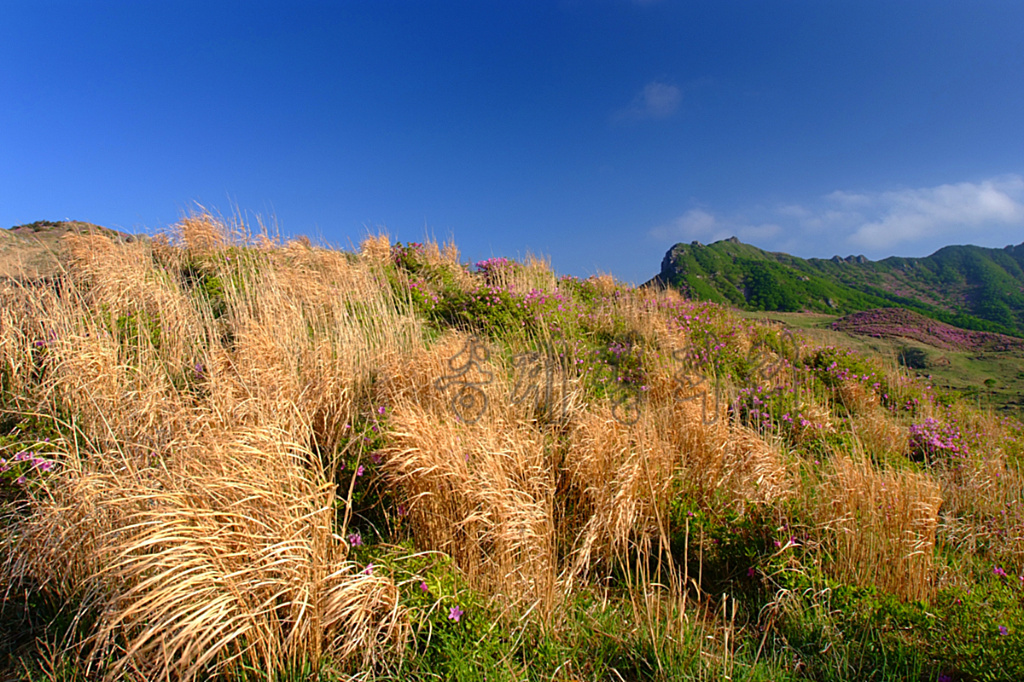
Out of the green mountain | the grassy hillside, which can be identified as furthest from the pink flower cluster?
the green mountain

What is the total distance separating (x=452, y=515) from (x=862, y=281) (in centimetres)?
4678

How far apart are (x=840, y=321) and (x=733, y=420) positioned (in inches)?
382

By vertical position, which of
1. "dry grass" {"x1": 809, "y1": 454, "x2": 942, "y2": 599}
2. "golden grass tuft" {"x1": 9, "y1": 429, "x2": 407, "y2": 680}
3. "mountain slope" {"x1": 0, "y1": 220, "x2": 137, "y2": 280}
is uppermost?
"mountain slope" {"x1": 0, "y1": 220, "x2": 137, "y2": 280}

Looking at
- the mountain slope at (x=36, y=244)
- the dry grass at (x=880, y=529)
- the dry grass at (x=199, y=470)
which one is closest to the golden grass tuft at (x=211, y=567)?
the dry grass at (x=199, y=470)

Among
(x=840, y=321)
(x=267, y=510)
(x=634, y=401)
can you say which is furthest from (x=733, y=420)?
(x=840, y=321)

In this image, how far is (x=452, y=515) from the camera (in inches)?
119

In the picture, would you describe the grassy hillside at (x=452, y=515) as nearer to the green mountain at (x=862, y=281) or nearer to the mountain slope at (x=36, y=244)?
the mountain slope at (x=36, y=244)

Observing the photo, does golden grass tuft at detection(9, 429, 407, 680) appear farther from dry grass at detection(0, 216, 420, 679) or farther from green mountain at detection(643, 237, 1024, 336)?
green mountain at detection(643, 237, 1024, 336)

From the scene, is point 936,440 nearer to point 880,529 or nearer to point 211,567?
point 880,529

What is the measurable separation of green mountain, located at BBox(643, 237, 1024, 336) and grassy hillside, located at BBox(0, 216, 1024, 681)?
7.29 m

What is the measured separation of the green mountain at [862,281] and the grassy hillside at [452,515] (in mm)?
7290

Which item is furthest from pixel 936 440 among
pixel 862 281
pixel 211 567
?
pixel 862 281

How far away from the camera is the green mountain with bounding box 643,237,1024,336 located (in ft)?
59.8

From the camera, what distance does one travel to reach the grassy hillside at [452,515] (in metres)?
2.22
